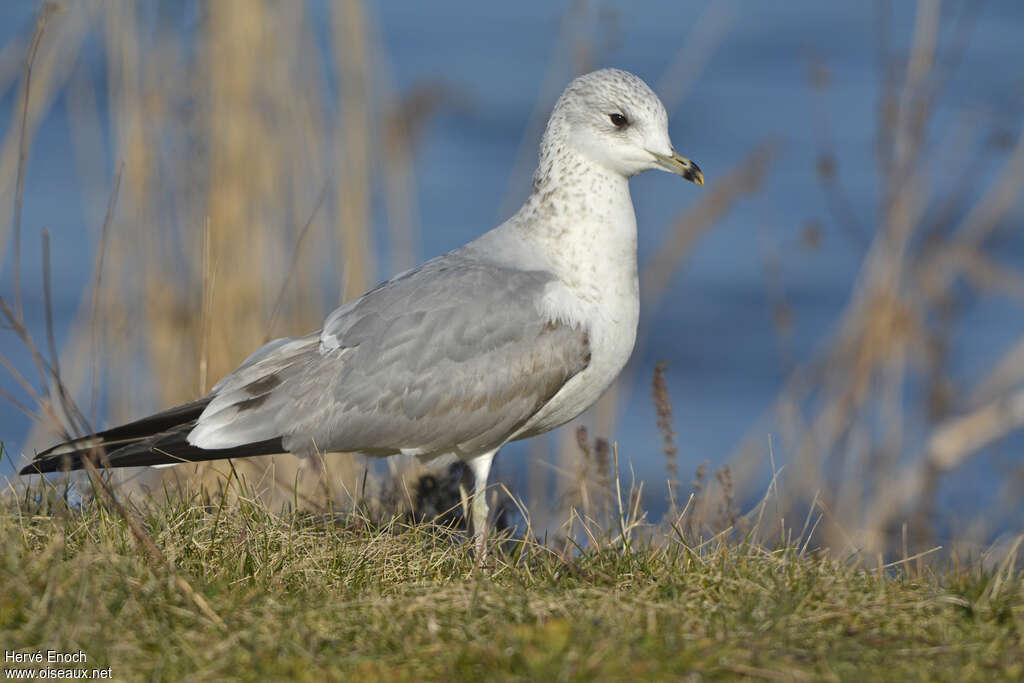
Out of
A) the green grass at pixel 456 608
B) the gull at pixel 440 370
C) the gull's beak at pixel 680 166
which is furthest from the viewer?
the gull's beak at pixel 680 166

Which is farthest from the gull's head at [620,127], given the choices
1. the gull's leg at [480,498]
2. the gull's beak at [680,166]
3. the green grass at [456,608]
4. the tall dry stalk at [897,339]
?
the tall dry stalk at [897,339]

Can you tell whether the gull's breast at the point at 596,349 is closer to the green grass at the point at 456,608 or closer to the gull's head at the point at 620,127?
the gull's head at the point at 620,127

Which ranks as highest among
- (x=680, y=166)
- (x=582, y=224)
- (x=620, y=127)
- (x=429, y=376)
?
(x=620, y=127)

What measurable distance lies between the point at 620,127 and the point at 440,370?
0.91m

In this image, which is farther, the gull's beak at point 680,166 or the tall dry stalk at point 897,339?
the tall dry stalk at point 897,339

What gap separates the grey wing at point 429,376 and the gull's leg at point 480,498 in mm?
171

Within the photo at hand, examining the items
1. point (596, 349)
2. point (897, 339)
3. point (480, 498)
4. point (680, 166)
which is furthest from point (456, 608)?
point (897, 339)

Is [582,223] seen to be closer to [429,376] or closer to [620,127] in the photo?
[620,127]

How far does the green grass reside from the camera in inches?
98.0

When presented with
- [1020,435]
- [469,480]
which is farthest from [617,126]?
[1020,435]

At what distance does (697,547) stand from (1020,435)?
537 centimetres

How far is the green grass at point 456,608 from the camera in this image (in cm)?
249

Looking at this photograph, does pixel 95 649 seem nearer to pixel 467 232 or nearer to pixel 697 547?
pixel 697 547

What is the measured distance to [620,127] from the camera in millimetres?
4059
